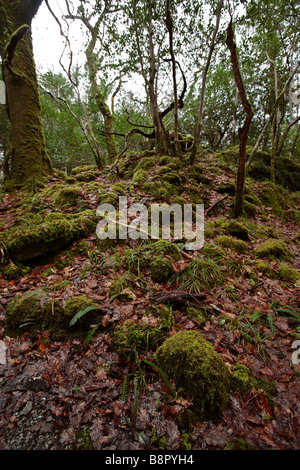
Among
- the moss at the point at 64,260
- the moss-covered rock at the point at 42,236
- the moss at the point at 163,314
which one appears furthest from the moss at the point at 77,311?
the moss-covered rock at the point at 42,236

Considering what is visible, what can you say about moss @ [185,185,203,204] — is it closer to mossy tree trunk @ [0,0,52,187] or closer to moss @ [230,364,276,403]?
moss @ [230,364,276,403]

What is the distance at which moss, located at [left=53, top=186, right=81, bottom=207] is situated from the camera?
510 cm

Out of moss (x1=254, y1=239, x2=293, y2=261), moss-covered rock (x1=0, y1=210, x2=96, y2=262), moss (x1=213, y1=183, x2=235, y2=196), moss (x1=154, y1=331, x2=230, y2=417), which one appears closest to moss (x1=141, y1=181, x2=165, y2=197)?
moss (x1=213, y1=183, x2=235, y2=196)

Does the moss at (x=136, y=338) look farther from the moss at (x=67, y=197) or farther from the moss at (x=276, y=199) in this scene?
the moss at (x=276, y=199)

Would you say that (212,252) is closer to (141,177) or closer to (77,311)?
(77,311)

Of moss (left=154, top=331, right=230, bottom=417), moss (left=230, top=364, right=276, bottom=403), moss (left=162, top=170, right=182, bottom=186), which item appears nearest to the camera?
moss (left=154, top=331, right=230, bottom=417)

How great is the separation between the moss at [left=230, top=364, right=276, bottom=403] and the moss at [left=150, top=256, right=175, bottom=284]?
62.9 inches

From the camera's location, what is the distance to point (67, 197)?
523 centimetres

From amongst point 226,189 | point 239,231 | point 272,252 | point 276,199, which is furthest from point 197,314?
point 276,199

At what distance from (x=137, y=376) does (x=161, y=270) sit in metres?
1.62

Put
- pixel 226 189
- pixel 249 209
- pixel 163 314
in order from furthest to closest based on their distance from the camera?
pixel 226 189, pixel 249 209, pixel 163 314

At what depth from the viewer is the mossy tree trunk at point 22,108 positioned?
615 cm

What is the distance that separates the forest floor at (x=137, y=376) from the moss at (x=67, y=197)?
2325 millimetres

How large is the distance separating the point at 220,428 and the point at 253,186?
27.4ft
